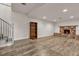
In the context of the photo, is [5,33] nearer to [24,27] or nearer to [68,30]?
[24,27]

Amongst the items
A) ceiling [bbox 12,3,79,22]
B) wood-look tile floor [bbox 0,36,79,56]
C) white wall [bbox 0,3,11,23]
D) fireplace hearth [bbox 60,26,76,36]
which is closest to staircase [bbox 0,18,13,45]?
white wall [bbox 0,3,11,23]

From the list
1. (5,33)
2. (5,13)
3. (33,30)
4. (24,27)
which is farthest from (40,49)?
(5,13)

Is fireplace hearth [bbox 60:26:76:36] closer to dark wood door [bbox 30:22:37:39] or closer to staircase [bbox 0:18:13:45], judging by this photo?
dark wood door [bbox 30:22:37:39]

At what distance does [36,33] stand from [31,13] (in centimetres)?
88

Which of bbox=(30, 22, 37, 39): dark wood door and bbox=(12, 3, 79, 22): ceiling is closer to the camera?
bbox=(12, 3, 79, 22): ceiling

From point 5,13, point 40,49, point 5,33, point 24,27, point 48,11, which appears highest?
point 48,11

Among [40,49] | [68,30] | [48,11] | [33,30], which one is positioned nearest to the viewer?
[68,30]

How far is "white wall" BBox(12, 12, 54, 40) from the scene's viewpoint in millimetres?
3243

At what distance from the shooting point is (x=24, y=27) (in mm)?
3648

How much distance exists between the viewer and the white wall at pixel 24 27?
324cm

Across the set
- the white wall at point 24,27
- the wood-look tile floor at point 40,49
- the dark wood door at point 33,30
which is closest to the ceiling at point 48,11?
the white wall at point 24,27

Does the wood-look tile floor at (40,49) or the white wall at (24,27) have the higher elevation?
the white wall at (24,27)

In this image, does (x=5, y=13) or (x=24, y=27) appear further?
(x=24, y=27)

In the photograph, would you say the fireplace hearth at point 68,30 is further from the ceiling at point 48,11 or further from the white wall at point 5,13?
the white wall at point 5,13
